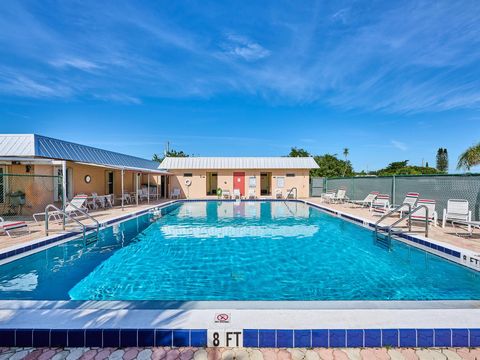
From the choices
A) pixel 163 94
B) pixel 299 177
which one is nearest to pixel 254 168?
pixel 299 177

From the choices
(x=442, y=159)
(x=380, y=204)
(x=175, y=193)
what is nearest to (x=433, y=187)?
(x=380, y=204)

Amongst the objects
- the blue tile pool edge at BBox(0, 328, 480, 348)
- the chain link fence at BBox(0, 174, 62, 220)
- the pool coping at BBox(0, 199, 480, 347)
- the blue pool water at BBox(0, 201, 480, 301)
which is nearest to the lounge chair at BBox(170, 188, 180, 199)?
the chain link fence at BBox(0, 174, 62, 220)

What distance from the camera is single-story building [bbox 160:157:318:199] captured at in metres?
19.7

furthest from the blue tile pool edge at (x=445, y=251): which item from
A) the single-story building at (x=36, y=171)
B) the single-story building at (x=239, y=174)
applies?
the single-story building at (x=239, y=174)

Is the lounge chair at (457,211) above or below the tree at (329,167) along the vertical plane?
below

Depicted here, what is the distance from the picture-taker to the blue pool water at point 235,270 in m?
A: 3.78

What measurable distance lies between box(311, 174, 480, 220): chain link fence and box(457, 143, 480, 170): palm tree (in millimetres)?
8529

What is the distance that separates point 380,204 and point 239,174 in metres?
11.0

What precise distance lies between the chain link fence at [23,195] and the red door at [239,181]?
479 inches

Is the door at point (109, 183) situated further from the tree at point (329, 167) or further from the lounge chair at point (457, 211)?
the tree at point (329, 167)

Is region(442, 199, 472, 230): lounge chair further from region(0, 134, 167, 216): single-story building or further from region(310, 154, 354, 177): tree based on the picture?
region(310, 154, 354, 177): tree

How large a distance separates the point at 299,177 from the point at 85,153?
590 inches

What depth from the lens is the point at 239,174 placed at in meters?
20.0

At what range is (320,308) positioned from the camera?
2.78 metres
